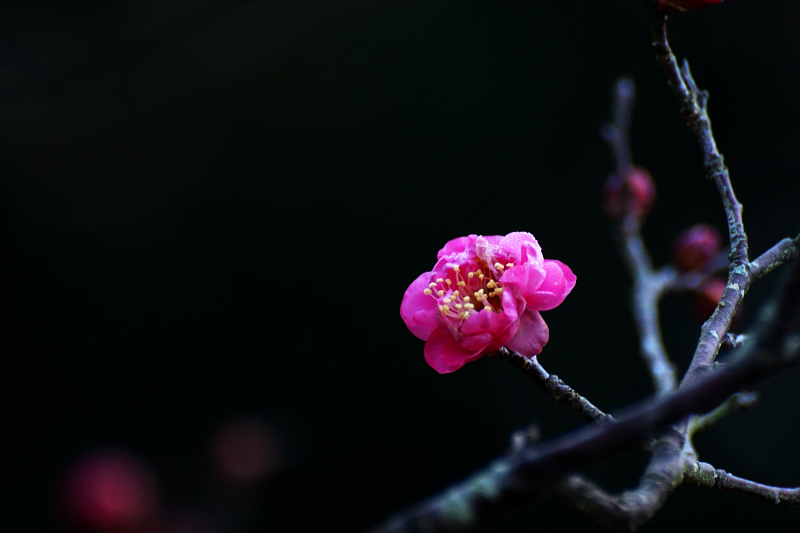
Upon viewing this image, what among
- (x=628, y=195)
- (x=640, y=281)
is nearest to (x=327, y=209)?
(x=628, y=195)

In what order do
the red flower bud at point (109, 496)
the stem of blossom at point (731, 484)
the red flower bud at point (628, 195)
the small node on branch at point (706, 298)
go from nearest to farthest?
the stem of blossom at point (731, 484) < the small node on branch at point (706, 298) < the red flower bud at point (628, 195) < the red flower bud at point (109, 496)

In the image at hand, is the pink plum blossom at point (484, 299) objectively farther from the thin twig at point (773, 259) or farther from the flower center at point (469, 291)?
the thin twig at point (773, 259)

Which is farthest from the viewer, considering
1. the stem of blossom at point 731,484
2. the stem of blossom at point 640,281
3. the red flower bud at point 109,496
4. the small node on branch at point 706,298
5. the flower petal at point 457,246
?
the red flower bud at point 109,496

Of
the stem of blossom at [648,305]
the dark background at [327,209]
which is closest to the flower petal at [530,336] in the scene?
the stem of blossom at [648,305]

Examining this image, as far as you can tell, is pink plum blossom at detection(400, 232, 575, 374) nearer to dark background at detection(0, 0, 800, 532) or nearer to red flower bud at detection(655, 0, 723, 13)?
red flower bud at detection(655, 0, 723, 13)

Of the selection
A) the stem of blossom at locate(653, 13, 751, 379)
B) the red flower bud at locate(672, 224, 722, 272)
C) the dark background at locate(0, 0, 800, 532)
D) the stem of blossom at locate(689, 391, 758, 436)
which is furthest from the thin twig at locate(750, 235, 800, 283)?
the dark background at locate(0, 0, 800, 532)

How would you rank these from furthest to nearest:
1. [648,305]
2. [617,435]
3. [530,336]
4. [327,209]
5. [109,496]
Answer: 1. [327,209]
2. [109,496]
3. [648,305]
4. [530,336]
5. [617,435]

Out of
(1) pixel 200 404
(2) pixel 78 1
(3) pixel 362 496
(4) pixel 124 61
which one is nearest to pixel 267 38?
(4) pixel 124 61

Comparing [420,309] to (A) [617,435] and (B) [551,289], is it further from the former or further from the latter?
(A) [617,435]
